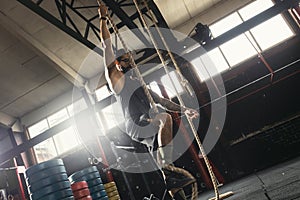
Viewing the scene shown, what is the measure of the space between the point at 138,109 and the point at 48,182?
6.89 feet

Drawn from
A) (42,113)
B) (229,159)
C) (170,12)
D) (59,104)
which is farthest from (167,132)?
(42,113)

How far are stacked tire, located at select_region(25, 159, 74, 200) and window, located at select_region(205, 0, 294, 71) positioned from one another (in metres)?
4.06

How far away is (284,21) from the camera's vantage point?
18.2 feet

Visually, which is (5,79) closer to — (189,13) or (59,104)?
(59,104)

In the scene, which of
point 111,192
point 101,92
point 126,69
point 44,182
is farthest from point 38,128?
point 126,69

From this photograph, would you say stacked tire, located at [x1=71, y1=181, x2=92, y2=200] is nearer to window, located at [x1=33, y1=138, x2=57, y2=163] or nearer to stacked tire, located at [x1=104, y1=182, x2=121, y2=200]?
stacked tire, located at [x1=104, y1=182, x2=121, y2=200]

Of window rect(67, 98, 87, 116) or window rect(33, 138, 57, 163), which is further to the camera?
window rect(33, 138, 57, 163)

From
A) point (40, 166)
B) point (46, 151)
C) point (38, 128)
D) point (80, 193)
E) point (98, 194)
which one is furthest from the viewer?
point (38, 128)

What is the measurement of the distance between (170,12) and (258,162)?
4.26m

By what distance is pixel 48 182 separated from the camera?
3305 mm

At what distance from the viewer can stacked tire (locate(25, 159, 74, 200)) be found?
327cm

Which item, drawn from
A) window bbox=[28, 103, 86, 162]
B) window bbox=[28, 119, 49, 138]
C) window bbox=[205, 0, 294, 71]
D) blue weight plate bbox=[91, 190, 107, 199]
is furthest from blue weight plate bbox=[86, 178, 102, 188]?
window bbox=[28, 119, 49, 138]

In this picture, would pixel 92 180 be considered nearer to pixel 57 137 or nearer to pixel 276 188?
pixel 57 137

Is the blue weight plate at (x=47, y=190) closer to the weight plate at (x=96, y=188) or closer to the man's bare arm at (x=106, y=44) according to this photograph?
the weight plate at (x=96, y=188)
